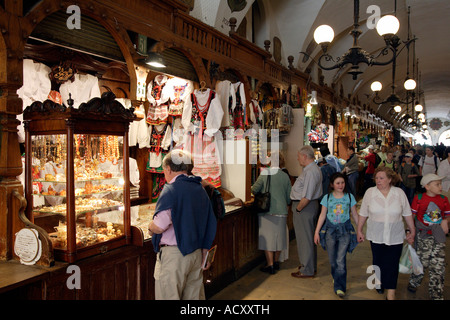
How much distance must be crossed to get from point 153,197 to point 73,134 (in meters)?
3.41

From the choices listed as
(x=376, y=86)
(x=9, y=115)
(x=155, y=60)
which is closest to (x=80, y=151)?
(x=9, y=115)

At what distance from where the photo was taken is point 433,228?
3.51 m

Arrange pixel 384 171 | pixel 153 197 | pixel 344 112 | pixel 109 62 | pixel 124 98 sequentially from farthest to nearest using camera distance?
pixel 344 112 → pixel 153 197 → pixel 124 98 → pixel 109 62 → pixel 384 171

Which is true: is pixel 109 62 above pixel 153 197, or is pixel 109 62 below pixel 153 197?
above

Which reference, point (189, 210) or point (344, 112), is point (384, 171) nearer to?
point (189, 210)

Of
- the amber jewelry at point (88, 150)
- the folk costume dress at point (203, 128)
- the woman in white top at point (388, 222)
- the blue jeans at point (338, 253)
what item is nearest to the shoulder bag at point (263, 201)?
the folk costume dress at point (203, 128)

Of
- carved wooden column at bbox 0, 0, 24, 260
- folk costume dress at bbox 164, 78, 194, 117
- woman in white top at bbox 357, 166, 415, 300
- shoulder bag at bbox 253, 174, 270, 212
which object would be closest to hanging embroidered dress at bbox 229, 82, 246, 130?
folk costume dress at bbox 164, 78, 194, 117

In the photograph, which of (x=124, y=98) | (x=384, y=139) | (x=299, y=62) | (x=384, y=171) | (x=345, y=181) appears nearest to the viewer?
(x=384, y=171)

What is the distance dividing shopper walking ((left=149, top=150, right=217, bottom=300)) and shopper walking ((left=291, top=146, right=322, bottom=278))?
1.98 metres

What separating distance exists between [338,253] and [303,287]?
67 cm

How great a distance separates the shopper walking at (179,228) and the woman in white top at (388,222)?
1.89 m

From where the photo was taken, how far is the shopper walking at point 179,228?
8.02 ft

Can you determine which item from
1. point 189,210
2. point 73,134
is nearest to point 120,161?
point 73,134

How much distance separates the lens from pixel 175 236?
2490 millimetres
